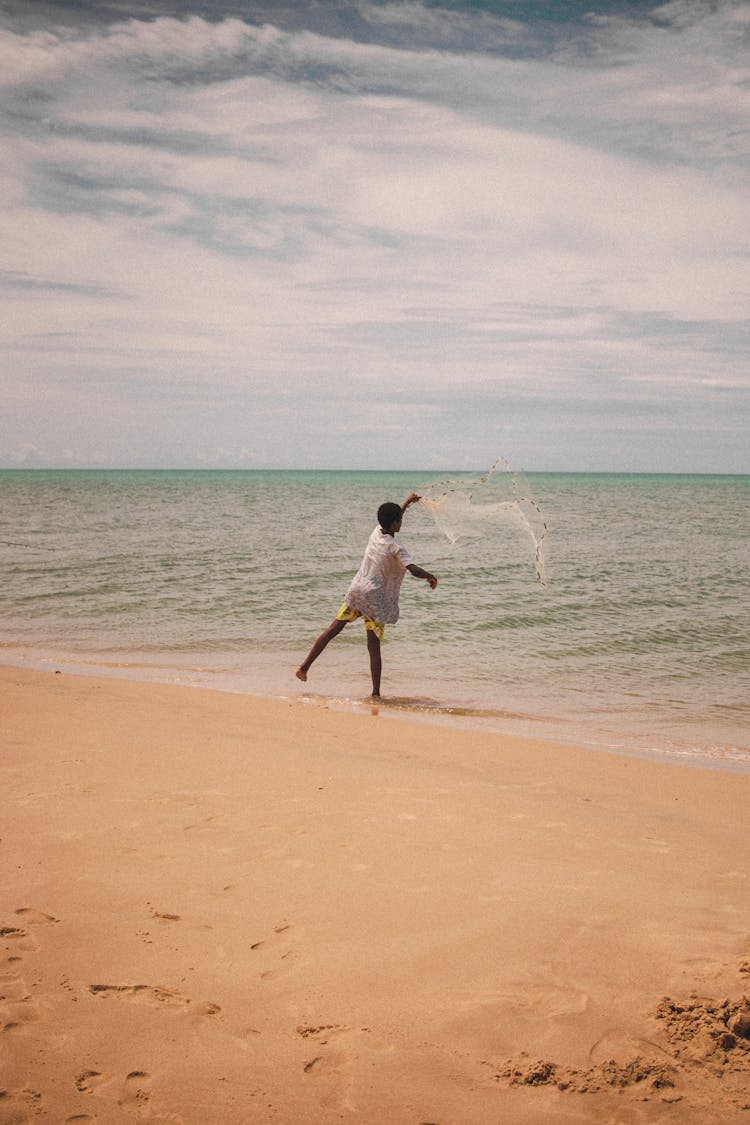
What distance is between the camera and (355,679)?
933 centimetres

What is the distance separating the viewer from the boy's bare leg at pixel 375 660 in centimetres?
827

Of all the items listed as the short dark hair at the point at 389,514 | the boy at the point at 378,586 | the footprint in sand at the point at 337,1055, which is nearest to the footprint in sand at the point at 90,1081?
the footprint in sand at the point at 337,1055

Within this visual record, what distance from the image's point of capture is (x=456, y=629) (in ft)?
39.6

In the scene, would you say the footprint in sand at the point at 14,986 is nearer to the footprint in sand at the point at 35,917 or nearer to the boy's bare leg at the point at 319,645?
the footprint in sand at the point at 35,917

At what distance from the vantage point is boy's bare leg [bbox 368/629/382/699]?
8266 mm

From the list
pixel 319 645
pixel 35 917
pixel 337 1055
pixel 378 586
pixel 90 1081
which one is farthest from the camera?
pixel 319 645

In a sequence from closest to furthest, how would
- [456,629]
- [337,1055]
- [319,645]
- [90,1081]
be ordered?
[90,1081] → [337,1055] → [319,645] → [456,629]

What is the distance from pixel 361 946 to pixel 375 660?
5.27 metres

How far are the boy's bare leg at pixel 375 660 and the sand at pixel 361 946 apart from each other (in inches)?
114

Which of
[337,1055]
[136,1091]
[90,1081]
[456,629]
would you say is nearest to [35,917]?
[90,1081]

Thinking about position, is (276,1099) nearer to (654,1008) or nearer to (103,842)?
(654,1008)

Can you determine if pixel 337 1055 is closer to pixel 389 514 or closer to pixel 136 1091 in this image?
pixel 136 1091

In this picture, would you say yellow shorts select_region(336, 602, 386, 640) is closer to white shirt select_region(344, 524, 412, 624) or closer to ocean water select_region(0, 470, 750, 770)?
white shirt select_region(344, 524, 412, 624)

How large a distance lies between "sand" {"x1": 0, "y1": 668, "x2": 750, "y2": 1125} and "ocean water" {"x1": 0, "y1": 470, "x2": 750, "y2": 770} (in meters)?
2.77
